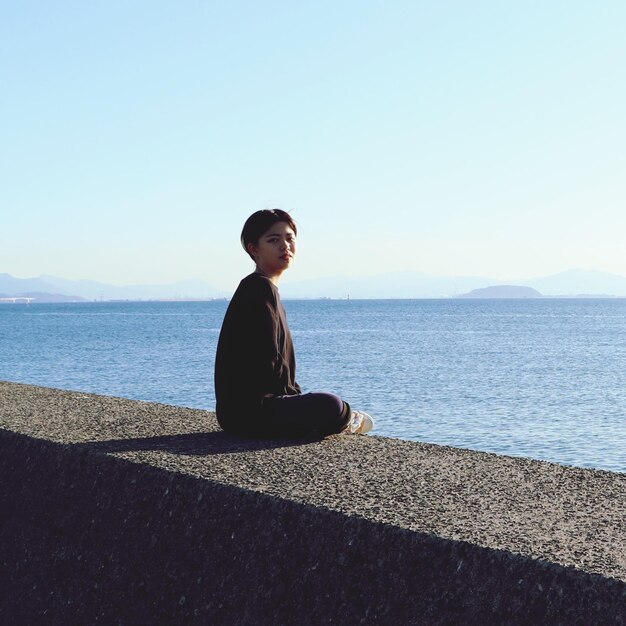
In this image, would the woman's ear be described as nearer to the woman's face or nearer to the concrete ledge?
the woman's face

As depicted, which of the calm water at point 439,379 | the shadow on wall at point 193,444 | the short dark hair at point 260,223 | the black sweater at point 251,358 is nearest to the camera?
the shadow on wall at point 193,444

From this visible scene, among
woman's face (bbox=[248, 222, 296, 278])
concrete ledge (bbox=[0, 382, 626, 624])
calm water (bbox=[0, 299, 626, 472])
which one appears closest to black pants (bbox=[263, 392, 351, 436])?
concrete ledge (bbox=[0, 382, 626, 624])

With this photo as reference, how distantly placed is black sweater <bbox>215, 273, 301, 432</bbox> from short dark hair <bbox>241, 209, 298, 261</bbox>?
259 millimetres

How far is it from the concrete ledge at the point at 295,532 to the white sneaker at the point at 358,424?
0.42 ft

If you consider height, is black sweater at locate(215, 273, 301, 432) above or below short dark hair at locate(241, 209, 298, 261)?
below

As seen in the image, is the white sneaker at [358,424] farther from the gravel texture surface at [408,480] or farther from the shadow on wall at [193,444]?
the shadow on wall at [193,444]

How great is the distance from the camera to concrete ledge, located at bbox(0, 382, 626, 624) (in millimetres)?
2582

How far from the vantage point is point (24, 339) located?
69938 millimetres

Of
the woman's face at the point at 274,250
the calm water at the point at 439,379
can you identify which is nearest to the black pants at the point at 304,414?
the woman's face at the point at 274,250

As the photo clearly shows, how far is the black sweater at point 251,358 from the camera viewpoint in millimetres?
4660

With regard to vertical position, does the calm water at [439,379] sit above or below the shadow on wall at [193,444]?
below

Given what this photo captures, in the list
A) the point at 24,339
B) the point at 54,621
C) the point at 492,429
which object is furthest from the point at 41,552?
the point at 24,339

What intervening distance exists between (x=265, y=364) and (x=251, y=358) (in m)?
0.09

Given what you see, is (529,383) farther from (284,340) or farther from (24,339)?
(24,339)
